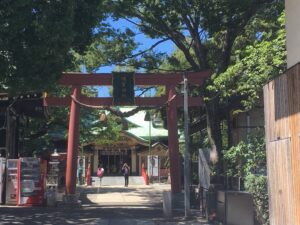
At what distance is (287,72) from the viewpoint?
1030 cm

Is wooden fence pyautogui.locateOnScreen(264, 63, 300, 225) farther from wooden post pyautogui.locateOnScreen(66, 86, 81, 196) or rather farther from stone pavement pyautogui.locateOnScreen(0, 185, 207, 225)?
wooden post pyautogui.locateOnScreen(66, 86, 81, 196)

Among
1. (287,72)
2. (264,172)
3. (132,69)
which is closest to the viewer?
(287,72)

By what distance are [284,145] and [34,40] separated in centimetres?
715

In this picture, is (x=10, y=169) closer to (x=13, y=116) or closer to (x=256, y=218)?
(x=13, y=116)

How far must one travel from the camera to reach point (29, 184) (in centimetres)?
2223

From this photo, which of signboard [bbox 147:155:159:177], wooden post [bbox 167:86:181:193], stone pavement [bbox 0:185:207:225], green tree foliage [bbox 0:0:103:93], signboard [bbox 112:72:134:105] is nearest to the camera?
green tree foliage [bbox 0:0:103:93]

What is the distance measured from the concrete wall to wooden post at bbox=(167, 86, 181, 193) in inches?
469

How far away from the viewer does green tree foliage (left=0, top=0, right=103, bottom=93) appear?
13.0 m

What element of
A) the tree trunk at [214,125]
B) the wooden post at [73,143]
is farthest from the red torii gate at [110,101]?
the tree trunk at [214,125]

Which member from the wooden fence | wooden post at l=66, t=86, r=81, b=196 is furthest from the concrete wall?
wooden post at l=66, t=86, r=81, b=196

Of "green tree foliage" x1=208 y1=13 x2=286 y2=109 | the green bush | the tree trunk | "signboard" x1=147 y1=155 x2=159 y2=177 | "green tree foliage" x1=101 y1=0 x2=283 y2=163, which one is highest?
"green tree foliage" x1=101 y1=0 x2=283 y2=163

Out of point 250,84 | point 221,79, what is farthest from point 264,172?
point 221,79

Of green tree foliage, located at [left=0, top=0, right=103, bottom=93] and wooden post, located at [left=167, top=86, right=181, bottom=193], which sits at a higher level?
green tree foliage, located at [left=0, top=0, right=103, bottom=93]

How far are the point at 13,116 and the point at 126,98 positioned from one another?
29.4 feet
